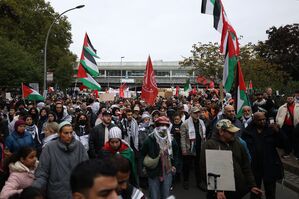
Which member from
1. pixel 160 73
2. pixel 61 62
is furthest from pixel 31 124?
pixel 160 73

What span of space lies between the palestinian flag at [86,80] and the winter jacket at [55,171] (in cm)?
881

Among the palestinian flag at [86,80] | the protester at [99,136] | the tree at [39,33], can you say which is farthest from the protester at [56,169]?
the tree at [39,33]

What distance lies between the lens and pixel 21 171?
411cm

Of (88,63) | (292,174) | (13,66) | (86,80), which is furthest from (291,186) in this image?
(13,66)

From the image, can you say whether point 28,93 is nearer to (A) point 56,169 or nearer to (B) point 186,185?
(B) point 186,185

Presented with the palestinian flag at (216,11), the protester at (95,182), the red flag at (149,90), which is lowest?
the protester at (95,182)

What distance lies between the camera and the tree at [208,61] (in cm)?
3053

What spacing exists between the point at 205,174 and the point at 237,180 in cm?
40

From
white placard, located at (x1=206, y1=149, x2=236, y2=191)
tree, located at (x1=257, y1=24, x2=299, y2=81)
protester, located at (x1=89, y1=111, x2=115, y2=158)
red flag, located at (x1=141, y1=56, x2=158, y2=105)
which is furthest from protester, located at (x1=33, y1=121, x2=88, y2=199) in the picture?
tree, located at (x1=257, y1=24, x2=299, y2=81)

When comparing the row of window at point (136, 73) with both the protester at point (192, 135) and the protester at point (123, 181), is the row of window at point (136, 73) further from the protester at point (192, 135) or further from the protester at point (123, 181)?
the protester at point (123, 181)

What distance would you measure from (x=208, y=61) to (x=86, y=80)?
62.8 feet

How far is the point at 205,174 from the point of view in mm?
4398

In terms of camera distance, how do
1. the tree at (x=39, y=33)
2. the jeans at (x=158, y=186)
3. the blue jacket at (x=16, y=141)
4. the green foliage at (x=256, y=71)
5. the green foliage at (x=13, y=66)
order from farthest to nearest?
1. the tree at (x=39, y=33)
2. the green foliage at (x=13, y=66)
3. the green foliage at (x=256, y=71)
4. the blue jacket at (x=16, y=141)
5. the jeans at (x=158, y=186)

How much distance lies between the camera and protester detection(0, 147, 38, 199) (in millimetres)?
3842
